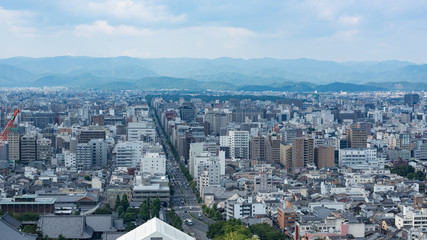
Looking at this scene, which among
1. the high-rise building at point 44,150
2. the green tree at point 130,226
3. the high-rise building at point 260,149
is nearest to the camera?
the green tree at point 130,226

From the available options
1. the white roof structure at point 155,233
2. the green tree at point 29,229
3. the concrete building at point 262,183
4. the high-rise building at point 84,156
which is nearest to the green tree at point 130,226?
the green tree at point 29,229

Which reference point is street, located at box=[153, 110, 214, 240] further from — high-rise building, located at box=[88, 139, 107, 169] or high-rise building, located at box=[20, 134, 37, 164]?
high-rise building, located at box=[20, 134, 37, 164]

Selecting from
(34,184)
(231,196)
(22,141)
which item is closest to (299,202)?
(231,196)

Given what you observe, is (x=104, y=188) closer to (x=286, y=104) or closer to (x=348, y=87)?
(x=286, y=104)

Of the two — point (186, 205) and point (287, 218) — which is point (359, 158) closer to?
point (186, 205)

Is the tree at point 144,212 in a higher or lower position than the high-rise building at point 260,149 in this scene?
lower

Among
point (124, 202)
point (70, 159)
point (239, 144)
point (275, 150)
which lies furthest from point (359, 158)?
point (124, 202)

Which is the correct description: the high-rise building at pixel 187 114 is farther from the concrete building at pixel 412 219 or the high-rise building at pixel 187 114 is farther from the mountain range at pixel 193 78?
the mountain range at pixel 193 78
